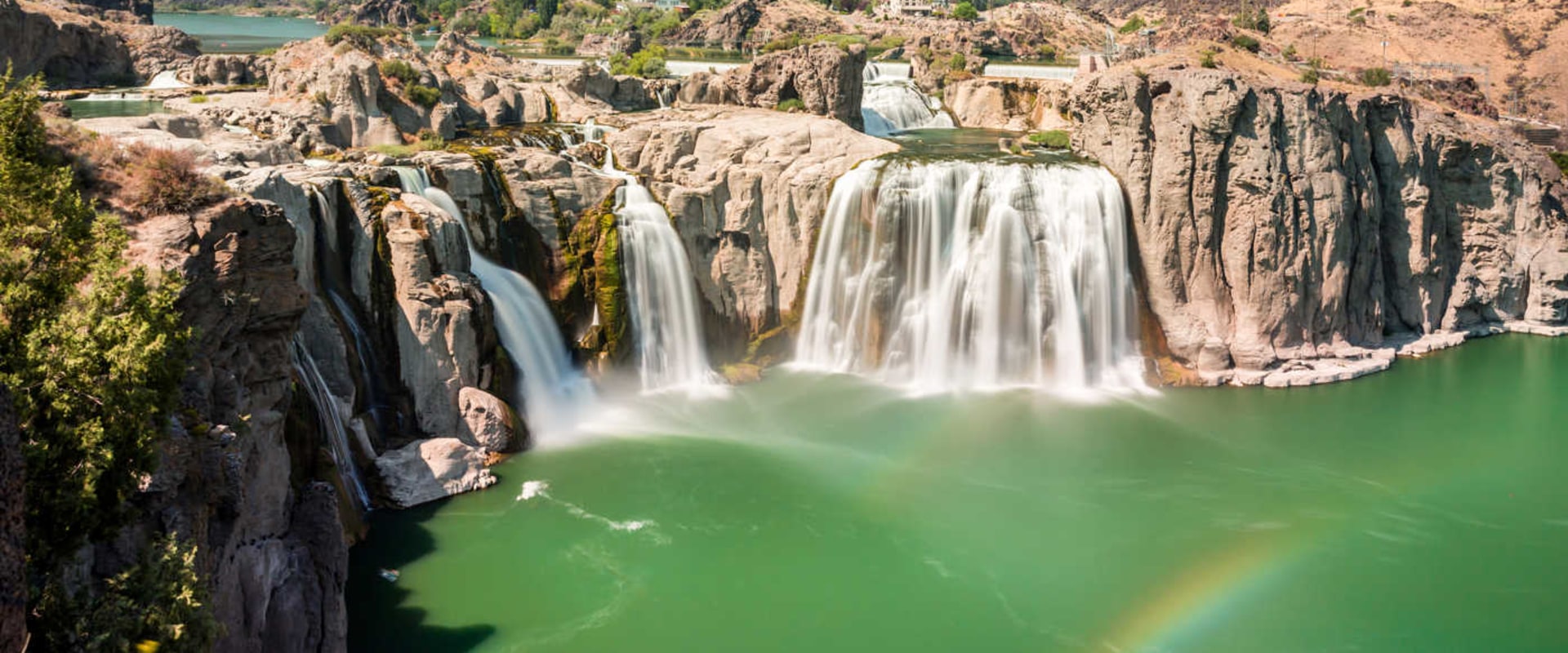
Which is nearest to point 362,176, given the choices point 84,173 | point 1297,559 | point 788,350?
point 84,173

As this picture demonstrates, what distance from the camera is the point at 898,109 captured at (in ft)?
164

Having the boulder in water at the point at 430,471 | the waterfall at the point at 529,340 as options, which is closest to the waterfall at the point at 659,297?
the waterfall at the point at 529,340

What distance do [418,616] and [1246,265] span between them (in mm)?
23561

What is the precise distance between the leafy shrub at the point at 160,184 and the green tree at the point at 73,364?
2.11 meters

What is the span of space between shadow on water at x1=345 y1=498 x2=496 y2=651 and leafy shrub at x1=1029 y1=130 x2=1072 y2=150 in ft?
86.9

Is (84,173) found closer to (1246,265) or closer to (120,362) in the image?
(120,362)

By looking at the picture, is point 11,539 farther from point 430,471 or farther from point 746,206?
point 746,206

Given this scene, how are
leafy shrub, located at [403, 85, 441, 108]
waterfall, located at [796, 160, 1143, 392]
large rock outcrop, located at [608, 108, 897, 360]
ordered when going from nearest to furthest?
waterfall, located at [796, 160, 1143, 392] < large rock outcrop, located at [608, 108, 897, 360] < leafy shrub, located at [403, 85, 441, 108]

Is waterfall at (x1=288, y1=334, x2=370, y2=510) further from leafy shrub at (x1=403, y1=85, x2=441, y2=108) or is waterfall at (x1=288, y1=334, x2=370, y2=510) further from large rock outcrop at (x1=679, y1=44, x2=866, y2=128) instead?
large rock outcrop at (x1=679, y1=44, x2=866, y2=128)

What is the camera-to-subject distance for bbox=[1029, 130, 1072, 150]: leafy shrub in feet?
131

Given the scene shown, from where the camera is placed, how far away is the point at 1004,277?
97.2ft

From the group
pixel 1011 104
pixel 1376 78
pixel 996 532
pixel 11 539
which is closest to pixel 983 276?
pixel 996 532

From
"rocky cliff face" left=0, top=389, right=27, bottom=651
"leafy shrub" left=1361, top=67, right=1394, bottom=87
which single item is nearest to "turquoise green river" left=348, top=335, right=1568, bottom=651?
"rocky cliff face" left=0, top=389, right=27, bottom=651

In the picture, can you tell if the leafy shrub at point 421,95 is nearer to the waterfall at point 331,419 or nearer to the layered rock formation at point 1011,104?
the waterfall at point 331,419
